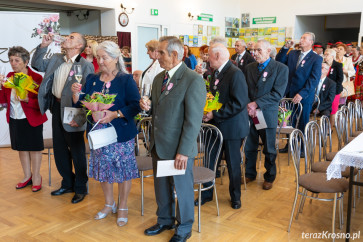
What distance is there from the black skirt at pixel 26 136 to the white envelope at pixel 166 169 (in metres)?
2.01

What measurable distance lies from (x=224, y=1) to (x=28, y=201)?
10120 mm

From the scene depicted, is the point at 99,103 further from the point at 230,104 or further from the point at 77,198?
the point at 77,198

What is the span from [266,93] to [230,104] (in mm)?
819

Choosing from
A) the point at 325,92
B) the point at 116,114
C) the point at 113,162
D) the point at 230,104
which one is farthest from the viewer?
the point at 325,92

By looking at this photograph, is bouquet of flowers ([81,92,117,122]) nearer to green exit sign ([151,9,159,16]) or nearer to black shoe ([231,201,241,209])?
black shoe ([231,201,241,209])

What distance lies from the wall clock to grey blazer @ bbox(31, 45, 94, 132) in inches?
226

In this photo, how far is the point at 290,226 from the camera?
10.2ft

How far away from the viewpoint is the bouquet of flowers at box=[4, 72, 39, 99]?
3705 millimetres

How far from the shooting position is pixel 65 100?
3477 millimetres

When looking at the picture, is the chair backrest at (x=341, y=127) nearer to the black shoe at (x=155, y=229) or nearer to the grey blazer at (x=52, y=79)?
the black shoe at (x=155, y=229)

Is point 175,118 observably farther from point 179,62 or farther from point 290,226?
point 290,226

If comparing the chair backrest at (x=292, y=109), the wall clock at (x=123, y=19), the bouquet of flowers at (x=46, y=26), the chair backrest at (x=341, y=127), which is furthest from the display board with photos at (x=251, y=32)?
the chair backrest at (x=341, y=127)

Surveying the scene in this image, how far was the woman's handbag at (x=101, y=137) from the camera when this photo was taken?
2.85 meters

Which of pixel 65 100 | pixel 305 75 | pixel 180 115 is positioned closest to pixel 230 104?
pixel 180 115
